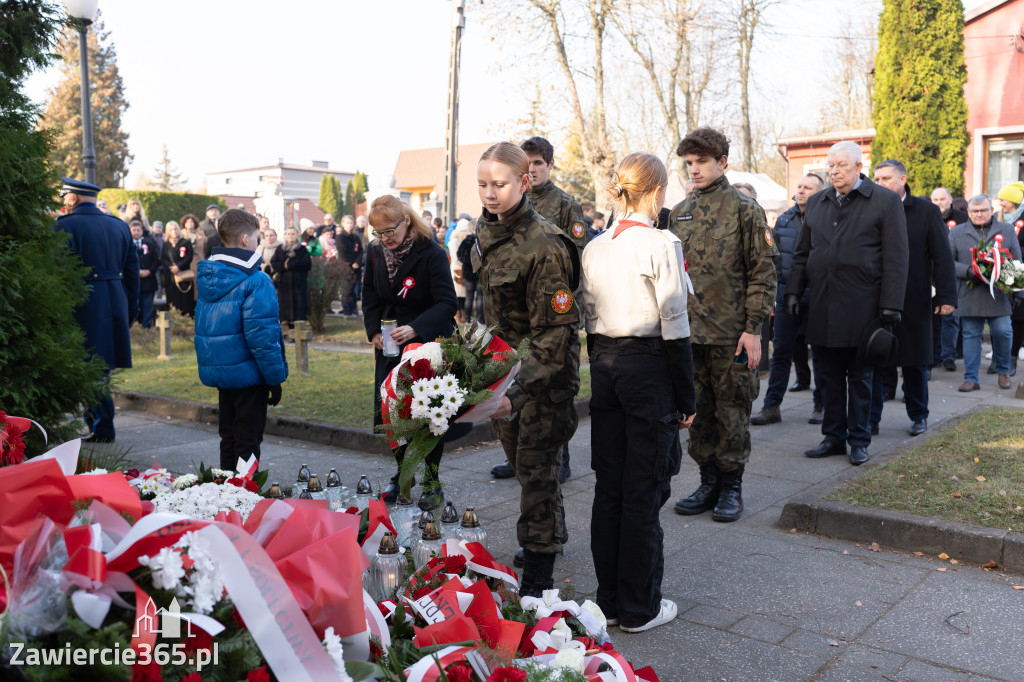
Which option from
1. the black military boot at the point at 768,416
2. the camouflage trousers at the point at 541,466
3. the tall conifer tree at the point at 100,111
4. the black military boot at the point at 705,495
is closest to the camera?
the camouflage trousers at the point at 541,466

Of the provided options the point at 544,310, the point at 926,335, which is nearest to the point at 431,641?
the point at 544,310

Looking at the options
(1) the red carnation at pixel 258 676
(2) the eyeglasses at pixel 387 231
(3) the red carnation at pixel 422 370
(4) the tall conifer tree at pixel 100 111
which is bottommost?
(1) the red carnation at pixel 258 676

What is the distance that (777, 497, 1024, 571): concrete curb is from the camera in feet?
15.5

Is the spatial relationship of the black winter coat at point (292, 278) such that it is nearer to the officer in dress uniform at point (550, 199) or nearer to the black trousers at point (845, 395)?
the officer in dress uniform at point (550, 199)

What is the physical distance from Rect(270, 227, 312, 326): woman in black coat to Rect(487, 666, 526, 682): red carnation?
47.6ft

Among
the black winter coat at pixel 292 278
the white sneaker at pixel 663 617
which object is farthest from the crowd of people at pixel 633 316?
the black winter coat at pixel 292 278

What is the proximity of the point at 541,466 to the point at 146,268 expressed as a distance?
561 inches

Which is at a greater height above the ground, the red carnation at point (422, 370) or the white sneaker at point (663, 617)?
the red carnation at point (422, 370)

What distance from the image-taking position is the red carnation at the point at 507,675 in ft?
7.71

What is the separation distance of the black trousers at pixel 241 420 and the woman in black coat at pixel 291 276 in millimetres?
10652

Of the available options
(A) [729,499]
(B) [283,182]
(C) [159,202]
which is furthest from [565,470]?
(B) [283,182]

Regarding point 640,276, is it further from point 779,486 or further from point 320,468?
point 320,468

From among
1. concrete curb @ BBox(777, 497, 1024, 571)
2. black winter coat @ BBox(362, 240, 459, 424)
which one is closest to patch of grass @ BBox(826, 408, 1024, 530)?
concrete curb @ BBox(777, 497, 1024, 571)

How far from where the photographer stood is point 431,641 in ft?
8.62
